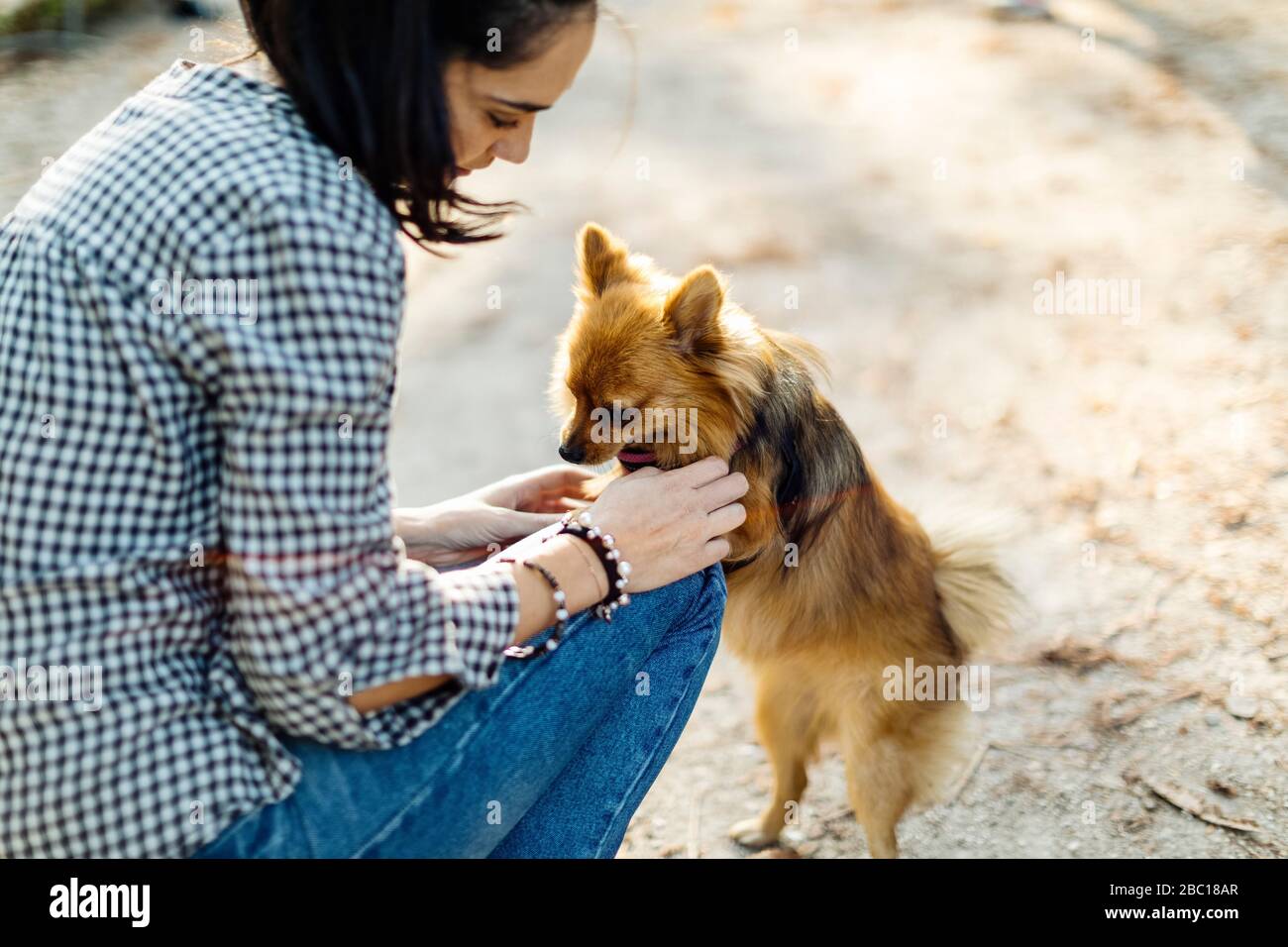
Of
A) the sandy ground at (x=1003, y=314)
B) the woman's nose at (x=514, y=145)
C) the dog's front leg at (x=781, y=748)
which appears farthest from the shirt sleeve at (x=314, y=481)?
the sandy ground at (x=1003, y=314)

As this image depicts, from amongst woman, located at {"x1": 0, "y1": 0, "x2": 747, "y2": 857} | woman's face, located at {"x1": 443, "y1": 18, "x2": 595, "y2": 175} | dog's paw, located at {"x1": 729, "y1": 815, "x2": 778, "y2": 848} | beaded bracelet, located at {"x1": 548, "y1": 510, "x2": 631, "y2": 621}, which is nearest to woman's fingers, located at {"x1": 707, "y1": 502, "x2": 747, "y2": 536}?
beaded bracelet, located at {"x1": 548, "y1": 510, "x2": 631, "y2": 621}

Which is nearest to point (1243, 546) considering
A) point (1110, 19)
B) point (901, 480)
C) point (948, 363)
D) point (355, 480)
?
point (901, 480)

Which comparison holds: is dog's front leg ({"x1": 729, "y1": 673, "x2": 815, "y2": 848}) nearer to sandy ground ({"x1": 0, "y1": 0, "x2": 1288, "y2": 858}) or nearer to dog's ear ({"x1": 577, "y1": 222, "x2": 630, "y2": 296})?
sandy ground ({"x1": 0, "y1": 0, "x2": 1288, "y2": 858})

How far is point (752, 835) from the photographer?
2797 mm

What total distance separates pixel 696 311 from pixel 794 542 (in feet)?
2.02

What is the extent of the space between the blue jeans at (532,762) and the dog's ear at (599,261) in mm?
802

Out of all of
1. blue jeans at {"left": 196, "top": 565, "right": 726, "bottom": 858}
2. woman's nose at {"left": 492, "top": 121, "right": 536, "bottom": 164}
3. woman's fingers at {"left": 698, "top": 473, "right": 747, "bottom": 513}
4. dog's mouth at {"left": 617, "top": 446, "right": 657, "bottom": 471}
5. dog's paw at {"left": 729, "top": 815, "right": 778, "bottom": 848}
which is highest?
woman's nose at {"left": 492, "top": 121, "right": 536, "bottom": 164}

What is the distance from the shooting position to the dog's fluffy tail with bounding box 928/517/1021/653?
2.60 metres

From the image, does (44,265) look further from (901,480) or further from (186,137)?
(901,480)

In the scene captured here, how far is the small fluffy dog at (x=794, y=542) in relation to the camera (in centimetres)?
226

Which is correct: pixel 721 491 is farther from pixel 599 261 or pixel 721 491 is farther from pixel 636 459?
pixel 599 261

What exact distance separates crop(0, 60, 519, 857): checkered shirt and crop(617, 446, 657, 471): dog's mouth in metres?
0.97

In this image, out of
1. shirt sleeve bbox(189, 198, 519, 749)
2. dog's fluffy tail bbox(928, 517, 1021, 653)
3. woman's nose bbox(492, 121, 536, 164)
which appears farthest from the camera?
dog's fluffy tail bbox(928, 517, 1021, 653)
